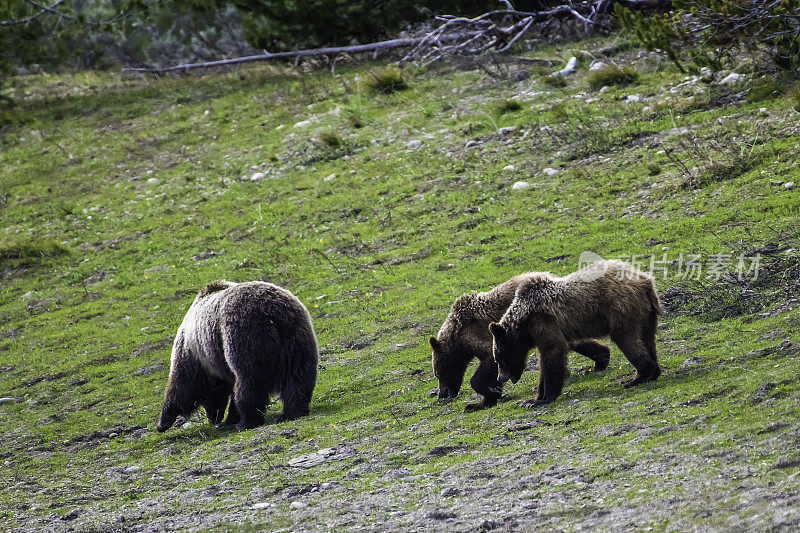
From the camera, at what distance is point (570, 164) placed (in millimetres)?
14711

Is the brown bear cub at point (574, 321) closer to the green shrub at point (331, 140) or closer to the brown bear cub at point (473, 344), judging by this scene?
the brown bear cub at point (473, 344)

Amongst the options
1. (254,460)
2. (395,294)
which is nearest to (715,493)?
(254,460)

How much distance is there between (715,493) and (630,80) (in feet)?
43.1

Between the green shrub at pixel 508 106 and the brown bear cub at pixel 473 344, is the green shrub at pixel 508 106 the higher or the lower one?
the higher one

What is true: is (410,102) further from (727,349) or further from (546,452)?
(546,452)

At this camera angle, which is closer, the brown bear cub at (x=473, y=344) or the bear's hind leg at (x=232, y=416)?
the brown bear cub at (x=473, y=344)

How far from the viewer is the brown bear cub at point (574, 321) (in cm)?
771

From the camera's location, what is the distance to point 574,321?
8062mm

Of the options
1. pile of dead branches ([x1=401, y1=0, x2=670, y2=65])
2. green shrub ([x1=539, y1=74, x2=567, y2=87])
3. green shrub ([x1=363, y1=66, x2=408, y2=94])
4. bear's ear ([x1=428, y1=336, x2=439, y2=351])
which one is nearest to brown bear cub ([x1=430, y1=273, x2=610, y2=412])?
bear's ear ([x1=428, y1=336, x2=439, y2=351])

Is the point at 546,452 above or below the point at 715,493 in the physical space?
below

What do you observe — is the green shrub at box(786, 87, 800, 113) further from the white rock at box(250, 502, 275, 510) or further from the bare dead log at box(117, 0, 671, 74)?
the white rock at box(250, 502, 275, 510)

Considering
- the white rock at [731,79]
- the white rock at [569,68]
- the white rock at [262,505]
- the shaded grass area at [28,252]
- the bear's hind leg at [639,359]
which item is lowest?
the shaded grass area at [28,252]

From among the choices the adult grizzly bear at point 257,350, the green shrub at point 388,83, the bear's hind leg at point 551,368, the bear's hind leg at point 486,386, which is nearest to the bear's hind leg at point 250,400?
the adult grizzly bear at point 257,350

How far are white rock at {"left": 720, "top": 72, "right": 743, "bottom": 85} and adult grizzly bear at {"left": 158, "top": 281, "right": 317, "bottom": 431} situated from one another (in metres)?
9.43
